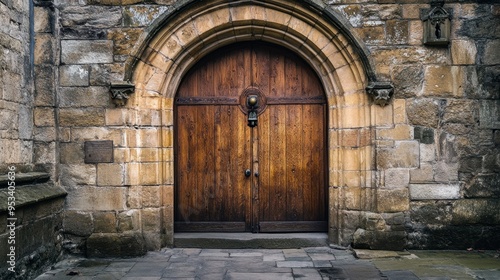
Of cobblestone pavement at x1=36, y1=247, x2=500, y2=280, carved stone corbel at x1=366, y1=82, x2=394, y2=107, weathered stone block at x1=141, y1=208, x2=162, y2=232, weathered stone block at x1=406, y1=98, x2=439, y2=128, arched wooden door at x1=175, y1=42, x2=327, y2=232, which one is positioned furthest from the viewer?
arched wooden door at x1=175, y1=42, x2=327, y2=232

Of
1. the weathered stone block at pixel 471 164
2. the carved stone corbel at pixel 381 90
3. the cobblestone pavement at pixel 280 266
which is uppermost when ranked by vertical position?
the carved stone corbel at pixel 381 90

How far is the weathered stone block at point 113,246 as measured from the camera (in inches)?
209

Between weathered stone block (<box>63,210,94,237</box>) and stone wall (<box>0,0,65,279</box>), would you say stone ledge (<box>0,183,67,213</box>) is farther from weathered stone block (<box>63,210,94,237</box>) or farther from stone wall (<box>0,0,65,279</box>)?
weathered stone block (<box>63,210,94,237</box>)

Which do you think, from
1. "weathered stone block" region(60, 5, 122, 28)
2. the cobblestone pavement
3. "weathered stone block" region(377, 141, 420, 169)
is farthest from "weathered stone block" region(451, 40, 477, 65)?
"weathered stone block" region(60, 5, 122, 28)

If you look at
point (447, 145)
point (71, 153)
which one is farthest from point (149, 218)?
point (447, 145)

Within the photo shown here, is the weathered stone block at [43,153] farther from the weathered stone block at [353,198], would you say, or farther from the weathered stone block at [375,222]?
the weathered stone block at [375,222]

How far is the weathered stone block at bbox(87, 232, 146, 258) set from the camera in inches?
209

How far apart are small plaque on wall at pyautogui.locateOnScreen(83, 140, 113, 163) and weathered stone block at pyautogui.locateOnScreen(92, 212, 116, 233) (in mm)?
584

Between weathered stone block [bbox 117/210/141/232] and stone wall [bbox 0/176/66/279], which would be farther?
weathered stone block [bbox 117/210/141/232]

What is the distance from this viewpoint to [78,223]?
5.41 m

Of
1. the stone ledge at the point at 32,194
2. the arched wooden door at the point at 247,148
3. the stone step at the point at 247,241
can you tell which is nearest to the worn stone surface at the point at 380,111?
the stone ledge at the point at 32,194

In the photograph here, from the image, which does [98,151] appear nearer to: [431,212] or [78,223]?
[78,223]

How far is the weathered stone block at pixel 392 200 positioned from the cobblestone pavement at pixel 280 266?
48 centimetres

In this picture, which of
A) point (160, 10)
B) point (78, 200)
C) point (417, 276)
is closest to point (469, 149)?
point (417, 276)
